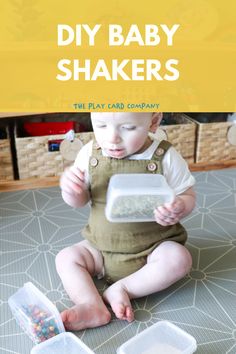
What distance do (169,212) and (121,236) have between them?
0.12 meters

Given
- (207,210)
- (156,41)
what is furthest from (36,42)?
(207,210)

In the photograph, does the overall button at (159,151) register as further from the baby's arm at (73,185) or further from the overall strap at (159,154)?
the baby's arm at (73,185)

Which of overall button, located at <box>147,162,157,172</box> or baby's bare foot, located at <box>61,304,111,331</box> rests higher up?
overall button, located at <box>147,162,157,172</box>

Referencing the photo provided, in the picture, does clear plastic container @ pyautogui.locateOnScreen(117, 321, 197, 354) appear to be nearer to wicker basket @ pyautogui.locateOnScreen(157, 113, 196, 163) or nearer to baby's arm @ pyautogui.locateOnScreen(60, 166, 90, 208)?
baby's arm @ pyautogui.locateOnScreen(60, 166, 90, 208)

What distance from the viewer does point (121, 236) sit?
78 centimetres

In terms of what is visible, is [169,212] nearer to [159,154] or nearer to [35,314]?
[159,154]

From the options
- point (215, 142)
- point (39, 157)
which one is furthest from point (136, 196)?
point (215, 142)

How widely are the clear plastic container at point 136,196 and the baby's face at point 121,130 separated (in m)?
0.05

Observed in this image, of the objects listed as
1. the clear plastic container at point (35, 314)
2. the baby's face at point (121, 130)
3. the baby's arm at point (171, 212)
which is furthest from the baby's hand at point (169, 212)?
the clear plastic container at point (35, 314)

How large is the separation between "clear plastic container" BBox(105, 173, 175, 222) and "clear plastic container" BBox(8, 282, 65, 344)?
6.9 inches

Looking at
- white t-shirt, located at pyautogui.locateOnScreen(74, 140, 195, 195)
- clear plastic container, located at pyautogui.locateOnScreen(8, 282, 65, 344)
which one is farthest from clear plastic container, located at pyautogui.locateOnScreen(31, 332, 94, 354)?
white t-shirt, located at pyautogui.locateOnScreen(74, 140, 195, 195)

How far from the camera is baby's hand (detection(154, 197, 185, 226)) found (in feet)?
2.27

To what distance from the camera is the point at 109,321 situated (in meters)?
0.72

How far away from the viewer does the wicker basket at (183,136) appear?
129 cm
